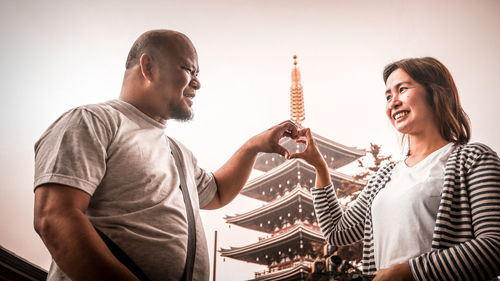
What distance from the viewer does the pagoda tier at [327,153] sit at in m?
11.9

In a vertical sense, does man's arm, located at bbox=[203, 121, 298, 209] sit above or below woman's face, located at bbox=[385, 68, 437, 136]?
below

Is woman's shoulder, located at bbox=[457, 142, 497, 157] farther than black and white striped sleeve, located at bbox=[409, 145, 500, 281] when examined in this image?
Yes

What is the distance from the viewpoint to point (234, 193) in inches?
71.2

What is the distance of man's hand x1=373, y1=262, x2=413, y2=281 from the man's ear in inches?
43.6

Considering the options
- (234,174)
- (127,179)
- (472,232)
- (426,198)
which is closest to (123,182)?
(127,179)

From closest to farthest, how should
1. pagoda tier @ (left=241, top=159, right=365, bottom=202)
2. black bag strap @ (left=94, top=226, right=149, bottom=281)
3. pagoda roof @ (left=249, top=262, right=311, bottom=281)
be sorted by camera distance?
black bag strap @ (left=94, top=226, right=149, bottom=281), pagoda roof @ (left=249, top=262, right=311, bottom=281), pagoda tier @ (left=241, top=159, right=365, bottom=202)

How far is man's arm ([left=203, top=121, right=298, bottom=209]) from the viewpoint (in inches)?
69.5

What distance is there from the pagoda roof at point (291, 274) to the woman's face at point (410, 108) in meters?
8.93

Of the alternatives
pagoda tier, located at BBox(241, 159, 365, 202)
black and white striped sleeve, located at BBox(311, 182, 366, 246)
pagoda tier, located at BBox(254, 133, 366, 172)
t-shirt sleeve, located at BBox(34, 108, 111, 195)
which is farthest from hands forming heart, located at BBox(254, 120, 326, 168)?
pagoda tier, located at BBox(254, 133, 366, 172)

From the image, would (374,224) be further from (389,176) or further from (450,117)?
(450,117)

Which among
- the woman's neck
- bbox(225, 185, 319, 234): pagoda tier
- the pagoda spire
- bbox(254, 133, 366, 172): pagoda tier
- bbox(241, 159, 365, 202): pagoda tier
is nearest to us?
the woman's neck

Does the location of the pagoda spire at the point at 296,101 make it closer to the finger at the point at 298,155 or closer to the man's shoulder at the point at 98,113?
the finger at the point at 298,155

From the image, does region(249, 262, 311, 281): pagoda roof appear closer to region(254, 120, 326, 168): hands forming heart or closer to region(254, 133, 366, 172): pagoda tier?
region(254, 133, 366, 172): pagoda tier

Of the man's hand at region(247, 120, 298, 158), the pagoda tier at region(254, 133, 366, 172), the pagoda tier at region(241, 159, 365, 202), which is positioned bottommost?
the man's hand at region(247, 120, 298, 158)
